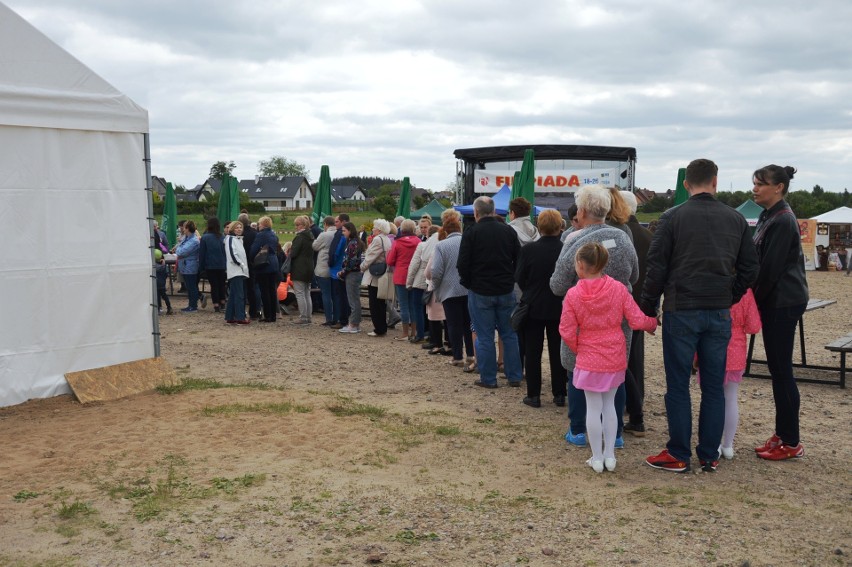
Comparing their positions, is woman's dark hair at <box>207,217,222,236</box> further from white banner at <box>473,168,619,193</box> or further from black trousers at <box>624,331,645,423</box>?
black trousers at <box>624,331,645,423</box>

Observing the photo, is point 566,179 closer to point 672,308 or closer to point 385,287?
point 385,287

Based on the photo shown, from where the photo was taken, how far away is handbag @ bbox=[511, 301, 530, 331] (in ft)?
23.3

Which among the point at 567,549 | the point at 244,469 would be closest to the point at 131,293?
the point at 244,469

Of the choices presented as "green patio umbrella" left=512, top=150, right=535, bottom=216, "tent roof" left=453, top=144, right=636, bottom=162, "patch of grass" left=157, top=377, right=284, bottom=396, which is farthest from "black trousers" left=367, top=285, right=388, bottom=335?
"tent roof" left=453, top=144, right=636, bottom=162

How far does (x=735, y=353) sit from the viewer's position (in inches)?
216

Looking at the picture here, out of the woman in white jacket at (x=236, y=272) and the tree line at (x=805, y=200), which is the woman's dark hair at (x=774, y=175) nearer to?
the woman in white jacket at (x=236, y=272)

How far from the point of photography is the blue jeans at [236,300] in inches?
526

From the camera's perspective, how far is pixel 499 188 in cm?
1862

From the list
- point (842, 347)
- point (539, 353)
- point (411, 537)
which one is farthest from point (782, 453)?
point (411, 537)

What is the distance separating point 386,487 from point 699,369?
222cm

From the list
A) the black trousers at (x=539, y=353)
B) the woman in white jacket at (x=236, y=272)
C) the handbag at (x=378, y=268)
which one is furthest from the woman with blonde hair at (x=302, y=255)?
the black trousers at (x=539, y=353)

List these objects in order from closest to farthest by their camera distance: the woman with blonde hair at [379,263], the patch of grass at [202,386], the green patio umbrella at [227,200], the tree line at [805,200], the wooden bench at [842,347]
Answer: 1. the patch of grass at [202,386]
2. the wooden bench at [842,347]
3. the woman with blonde hair at [379,263]
4. the green patio umbrella at [227,200]
5. the tree line at [805,200]

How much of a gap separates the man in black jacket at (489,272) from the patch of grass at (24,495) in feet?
14.5

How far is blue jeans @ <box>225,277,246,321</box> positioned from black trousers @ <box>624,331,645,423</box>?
27.2 ft
